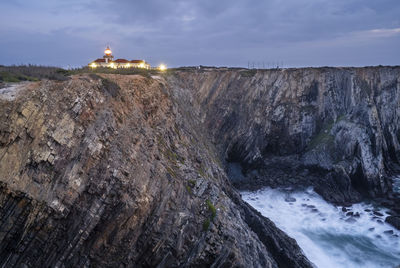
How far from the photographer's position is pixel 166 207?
15117 millimetres

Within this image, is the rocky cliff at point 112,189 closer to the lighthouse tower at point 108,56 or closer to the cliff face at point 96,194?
the cliff face at point 96,194

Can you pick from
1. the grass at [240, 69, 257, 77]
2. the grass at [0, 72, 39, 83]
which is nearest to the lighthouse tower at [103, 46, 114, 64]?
the grass at [240, 69, 257, 77]

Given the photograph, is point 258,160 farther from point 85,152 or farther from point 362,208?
point 85,152

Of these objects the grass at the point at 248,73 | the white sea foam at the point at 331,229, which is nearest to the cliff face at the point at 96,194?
the white sea foam at the point at 331,229

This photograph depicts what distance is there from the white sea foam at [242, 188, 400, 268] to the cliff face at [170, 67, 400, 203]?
7.40ft

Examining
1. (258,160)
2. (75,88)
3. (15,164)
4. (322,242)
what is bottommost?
(322,242)

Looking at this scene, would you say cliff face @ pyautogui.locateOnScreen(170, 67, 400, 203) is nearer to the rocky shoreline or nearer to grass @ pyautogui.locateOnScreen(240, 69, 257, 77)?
the rocky shoreline

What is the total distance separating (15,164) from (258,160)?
103 feet

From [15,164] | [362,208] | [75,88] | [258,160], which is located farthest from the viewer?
[258,160]

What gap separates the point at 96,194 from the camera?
13.6 meters

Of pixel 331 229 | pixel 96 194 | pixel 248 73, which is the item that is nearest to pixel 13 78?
pixel 96 194

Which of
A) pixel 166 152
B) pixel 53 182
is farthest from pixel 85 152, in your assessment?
pixel 166 152

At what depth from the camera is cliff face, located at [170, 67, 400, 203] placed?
33.5 meters

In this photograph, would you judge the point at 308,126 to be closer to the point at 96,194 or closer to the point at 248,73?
the point at 248,73
